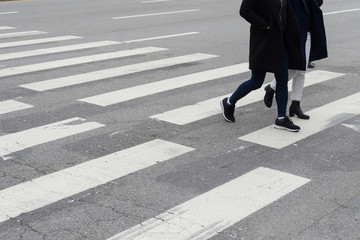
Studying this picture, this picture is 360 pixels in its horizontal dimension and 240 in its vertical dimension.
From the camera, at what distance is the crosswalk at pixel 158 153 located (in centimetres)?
419

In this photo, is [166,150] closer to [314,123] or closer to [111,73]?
[314,123]

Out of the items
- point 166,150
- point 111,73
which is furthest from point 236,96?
point 111,73

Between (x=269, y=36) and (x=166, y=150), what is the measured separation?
5.14 feet

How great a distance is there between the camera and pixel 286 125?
623 cm

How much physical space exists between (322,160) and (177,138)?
1.49 meters

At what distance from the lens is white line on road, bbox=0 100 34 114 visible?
7055 mm

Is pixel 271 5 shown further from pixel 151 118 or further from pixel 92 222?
pixel 92 222

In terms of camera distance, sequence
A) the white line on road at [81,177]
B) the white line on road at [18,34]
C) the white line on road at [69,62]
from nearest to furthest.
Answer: the white line on road at [81,177], the white line on road at [69,62], the white line on road at [18,34]

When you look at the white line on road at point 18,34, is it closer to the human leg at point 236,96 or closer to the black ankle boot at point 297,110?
the human leg at point 236,96

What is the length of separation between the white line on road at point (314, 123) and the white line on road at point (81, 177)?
0.85 meters

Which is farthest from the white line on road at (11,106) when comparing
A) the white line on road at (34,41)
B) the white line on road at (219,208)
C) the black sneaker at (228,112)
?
the white line on road at (34,41)

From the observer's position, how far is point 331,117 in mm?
6766

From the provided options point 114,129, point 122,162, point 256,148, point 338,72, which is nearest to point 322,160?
point 256,148

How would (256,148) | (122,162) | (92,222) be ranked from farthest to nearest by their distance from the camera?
(256,148)
(122,162)
(92,222)
